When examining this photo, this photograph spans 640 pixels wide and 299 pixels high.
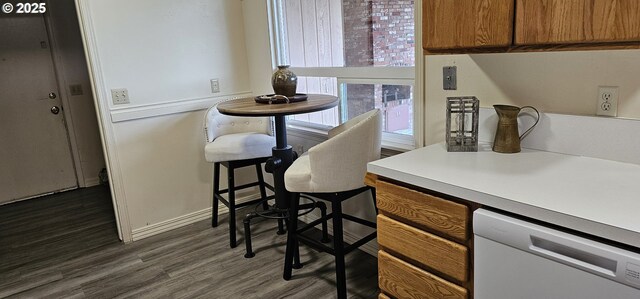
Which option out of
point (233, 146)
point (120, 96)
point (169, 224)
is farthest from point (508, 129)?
point (169, 224)

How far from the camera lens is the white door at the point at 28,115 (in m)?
3.96

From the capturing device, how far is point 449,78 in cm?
186

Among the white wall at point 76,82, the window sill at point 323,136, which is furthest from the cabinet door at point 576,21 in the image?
the white wall at point 76,82

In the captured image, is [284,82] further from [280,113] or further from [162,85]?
[162,85]

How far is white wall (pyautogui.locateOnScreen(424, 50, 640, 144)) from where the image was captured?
1352 mm

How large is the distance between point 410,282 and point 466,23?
0.94 m

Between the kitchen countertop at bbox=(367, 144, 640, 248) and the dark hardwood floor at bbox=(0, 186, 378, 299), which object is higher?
the kitchen countertop at bbox=(367, 144, 640, 248)

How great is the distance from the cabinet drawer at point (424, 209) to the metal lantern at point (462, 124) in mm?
359

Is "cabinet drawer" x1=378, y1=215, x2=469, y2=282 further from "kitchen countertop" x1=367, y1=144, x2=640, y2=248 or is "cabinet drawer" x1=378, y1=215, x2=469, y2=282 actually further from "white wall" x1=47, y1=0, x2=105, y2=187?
"white wall" x1=47, y1=0, x2=105, y2=187

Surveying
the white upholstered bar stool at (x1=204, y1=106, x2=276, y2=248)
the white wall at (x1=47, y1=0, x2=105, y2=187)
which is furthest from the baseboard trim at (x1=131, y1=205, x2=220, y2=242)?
the white wall at (x1=47, y1=0, x2=105, y2=187)

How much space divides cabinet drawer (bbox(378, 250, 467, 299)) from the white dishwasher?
0.12 metres

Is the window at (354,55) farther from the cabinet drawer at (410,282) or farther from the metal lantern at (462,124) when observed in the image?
the cabinet drawer at (410,282)

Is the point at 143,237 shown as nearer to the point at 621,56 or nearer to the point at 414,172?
the point at 414,172
